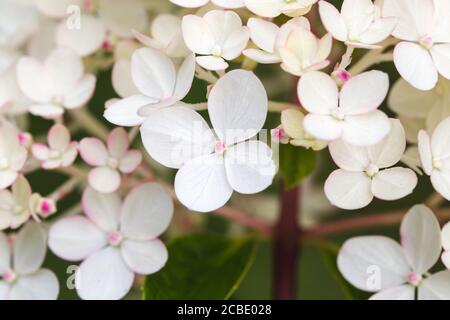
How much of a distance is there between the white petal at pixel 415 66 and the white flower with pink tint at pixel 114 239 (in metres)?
0.23

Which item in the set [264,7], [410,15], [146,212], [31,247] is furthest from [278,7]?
[31,247]

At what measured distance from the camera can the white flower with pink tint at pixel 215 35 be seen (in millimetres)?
656

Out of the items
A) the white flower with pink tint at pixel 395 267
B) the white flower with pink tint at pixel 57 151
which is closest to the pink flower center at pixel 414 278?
the white flower with pink tint at pixel 395 267

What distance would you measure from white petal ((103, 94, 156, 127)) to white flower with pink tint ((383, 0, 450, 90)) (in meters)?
0.21

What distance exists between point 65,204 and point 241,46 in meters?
0.47

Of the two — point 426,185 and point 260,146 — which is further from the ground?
point 260,146

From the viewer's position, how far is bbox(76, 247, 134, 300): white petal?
2.32ft

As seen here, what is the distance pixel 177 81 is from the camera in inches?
26.8

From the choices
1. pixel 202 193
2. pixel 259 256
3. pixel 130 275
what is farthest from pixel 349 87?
pixel 259 256

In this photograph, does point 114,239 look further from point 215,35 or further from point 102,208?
point 215,35

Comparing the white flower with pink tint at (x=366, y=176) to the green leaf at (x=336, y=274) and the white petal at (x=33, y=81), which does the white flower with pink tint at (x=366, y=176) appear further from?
the white petal at (x=33, y=81)

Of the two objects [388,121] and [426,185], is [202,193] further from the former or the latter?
[426,185]

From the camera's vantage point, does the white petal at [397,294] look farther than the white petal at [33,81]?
No

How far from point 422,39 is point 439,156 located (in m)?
0.10
